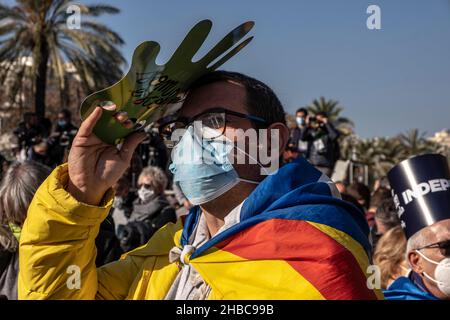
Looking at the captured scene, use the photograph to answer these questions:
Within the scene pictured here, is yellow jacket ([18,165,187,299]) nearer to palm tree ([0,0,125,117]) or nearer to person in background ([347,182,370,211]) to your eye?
person in background ([347,182,370,211])

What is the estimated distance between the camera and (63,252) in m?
2.15

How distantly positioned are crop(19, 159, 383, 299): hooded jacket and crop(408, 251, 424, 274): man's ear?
1.15m

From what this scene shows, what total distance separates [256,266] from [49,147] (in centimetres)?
877

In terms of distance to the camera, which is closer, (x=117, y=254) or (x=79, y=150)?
(x=79, y=150)

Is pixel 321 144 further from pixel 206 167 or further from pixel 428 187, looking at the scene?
pixel 206 167

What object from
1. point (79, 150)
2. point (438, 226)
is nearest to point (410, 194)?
point (438, 226)

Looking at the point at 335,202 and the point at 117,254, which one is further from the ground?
the point at 335,202

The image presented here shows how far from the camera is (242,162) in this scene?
2.38m

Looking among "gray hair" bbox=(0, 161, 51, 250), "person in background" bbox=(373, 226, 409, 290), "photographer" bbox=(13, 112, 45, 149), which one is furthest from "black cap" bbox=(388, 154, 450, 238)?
"photographer" bbox=(13, 112, 45, 149)

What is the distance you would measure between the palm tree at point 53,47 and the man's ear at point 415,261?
14588mm

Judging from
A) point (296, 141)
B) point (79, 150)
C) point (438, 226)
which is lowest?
point (296, 141)

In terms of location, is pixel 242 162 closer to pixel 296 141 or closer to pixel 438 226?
pixel 438 226
